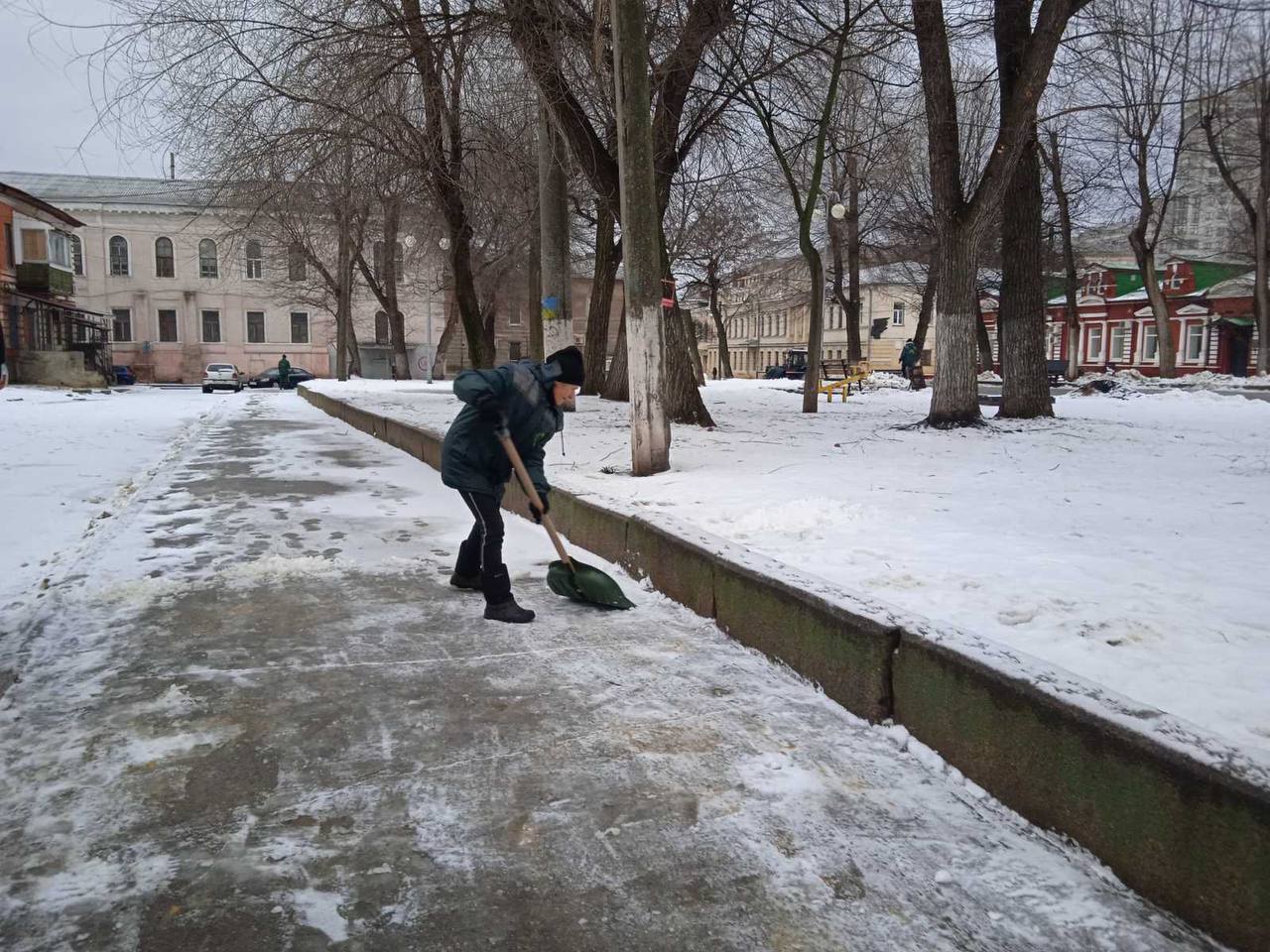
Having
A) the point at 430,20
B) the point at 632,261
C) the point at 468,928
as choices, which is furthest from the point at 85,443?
the point at 468,928

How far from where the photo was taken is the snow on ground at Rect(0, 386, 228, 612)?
6.23 meters

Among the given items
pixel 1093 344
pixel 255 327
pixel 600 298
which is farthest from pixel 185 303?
pixel 1093 344

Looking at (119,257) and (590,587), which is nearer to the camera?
(590,587)

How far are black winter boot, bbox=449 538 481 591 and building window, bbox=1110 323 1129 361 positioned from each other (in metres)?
47.8

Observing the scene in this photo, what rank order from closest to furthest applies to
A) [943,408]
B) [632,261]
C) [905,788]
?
[905,788], [632,261], [943,408]

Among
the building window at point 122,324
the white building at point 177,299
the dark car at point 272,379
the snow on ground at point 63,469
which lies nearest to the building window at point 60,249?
the dark car at point 272,379

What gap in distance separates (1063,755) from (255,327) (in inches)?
2301

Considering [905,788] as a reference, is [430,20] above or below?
above

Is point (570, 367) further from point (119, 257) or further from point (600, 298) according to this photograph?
point (119, 257)

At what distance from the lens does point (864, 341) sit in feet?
221

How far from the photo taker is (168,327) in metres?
53.6

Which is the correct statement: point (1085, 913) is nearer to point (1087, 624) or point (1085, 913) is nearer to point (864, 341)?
point (1087, 624)

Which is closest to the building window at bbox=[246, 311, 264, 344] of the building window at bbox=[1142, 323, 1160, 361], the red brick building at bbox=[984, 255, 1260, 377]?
the red brick building at bbox=[984, 255, 1260, 377]

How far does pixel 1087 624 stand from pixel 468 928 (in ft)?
8.66
